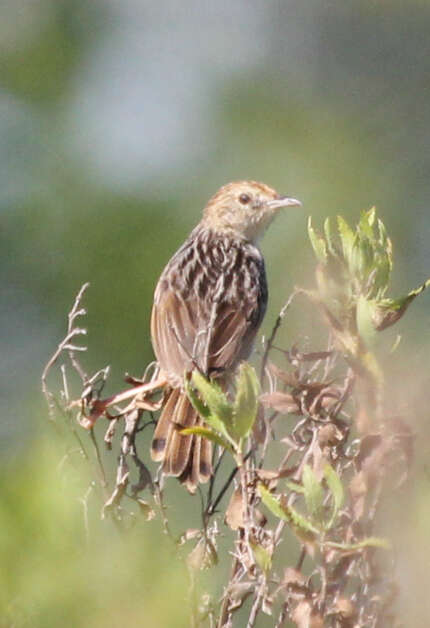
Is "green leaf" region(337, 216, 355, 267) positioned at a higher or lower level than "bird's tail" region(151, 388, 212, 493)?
higher

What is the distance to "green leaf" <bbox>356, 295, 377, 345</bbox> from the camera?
2703 mm

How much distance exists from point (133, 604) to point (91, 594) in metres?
0.07

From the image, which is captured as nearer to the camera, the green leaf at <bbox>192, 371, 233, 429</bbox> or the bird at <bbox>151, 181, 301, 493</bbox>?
the green leaf at <bbox>192, 371, 233, 429</bbox>

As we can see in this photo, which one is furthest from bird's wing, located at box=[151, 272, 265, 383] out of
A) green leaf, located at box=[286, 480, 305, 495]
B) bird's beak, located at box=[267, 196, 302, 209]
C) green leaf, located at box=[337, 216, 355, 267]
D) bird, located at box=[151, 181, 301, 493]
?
green leaf, located at box=[286, 480, 305, 495]

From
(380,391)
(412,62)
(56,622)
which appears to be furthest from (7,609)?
(412,62)

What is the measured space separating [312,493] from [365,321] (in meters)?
0.36

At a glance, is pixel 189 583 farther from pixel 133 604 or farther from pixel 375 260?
pixel 375 260

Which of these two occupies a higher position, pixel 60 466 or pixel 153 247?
pixel 153 247

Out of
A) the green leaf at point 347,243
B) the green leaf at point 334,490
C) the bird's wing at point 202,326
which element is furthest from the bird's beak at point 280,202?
the green leaf at point 334,490

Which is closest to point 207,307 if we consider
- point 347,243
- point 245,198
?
point 245,198

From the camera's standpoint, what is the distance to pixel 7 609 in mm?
2338

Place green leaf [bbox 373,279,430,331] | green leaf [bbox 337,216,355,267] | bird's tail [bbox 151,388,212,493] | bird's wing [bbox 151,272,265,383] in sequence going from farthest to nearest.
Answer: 1. bird's wing [bbox 151,272,265,383]
2. bird's tail [bbox 151,388,212,493]
3. green leaf [bbox 337,216,355,267]
4. green leaf [bbox 373,279,430,331]

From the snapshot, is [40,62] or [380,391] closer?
[380,391]

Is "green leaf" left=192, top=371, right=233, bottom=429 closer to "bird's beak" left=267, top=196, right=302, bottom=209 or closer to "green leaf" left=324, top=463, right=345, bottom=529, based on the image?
"green leaf" left=324, top=463, right=345, bottom=529
